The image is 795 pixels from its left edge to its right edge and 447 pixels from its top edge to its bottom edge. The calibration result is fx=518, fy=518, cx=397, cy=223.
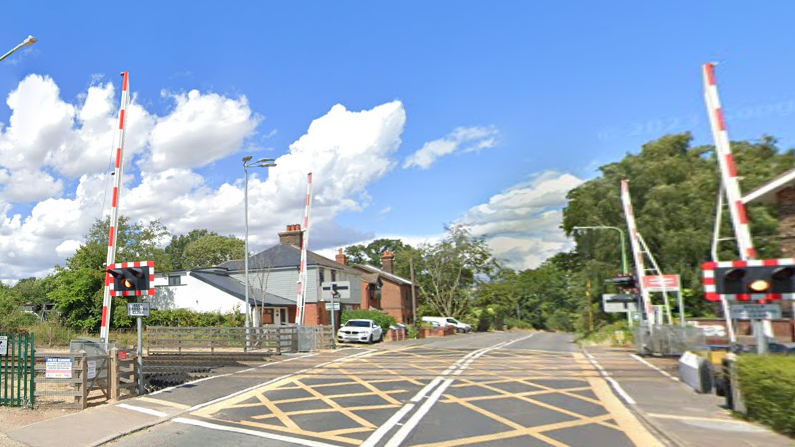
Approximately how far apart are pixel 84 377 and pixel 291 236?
36846 mm

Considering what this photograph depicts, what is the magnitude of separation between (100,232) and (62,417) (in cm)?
4206

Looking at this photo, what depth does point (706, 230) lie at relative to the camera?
3028cm

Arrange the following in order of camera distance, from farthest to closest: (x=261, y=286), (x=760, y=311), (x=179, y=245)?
(x=179, y=245) < (x=261, y=286) < (x=760, y=311)

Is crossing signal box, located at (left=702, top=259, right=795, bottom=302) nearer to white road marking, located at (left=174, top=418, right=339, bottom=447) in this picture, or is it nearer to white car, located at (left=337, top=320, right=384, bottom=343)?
white road marking, located at (left=174, top=418, right=339, bottom=447)

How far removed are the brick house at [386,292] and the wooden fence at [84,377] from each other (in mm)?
40774

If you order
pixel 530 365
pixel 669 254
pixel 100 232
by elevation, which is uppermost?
pixel 100 232

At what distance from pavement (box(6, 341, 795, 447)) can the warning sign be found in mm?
933

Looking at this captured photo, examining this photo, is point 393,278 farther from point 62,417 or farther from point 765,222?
point 62,417

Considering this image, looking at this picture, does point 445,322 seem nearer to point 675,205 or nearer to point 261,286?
point 261,286

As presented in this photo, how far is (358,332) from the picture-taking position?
31516 millimetres

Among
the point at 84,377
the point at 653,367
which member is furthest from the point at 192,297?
the point at 653,367

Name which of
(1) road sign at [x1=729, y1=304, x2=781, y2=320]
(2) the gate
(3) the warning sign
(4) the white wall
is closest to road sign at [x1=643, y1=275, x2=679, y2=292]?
(1) road sign at [x1=729, y1=304, x2=781, y2=320]

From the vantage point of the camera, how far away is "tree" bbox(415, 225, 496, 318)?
6519 centimetres

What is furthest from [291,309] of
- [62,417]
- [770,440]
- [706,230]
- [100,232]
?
[770,440]
